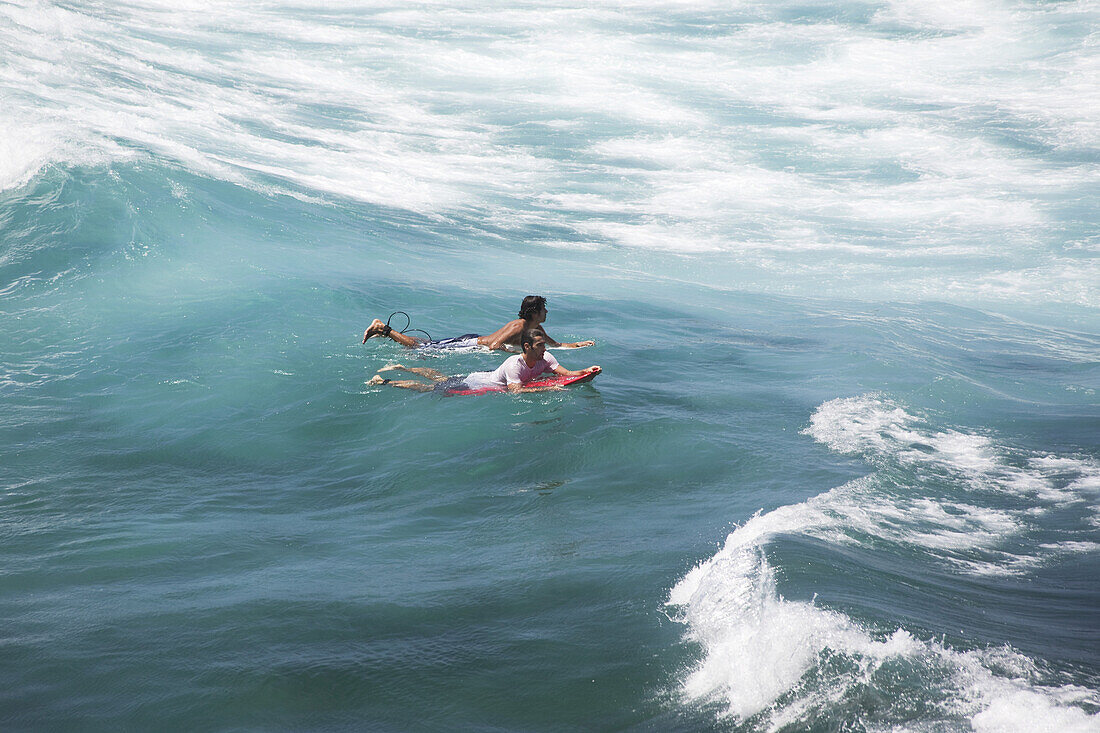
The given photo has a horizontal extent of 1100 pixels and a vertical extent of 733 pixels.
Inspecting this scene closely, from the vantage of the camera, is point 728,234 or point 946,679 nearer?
point 946,679

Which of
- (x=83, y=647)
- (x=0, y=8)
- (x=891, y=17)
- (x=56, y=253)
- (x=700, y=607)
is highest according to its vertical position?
(x=891, y=17)

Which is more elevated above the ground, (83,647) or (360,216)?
(360,216)

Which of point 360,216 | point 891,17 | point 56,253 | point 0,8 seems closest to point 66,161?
point 56,253

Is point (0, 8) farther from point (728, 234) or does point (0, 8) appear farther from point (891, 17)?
point (891, 17)

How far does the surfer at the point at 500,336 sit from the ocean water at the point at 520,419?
0.40 metres

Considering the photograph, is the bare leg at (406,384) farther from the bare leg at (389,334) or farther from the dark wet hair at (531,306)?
the dark wet hair at (531,306)

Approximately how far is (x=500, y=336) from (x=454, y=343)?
0.85 metres

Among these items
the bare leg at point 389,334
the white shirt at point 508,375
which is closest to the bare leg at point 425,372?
the white shirt at point 508,375

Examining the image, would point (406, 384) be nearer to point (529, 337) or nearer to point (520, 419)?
point (529, 337)

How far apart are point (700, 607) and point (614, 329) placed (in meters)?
10.9

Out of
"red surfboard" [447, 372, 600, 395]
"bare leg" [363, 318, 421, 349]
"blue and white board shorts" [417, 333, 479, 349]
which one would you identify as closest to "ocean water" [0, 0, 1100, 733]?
"red surfboard" [447, 372, 600, 395]

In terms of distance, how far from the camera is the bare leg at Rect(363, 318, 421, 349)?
34.1 ft

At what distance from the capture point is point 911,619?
3971 millimetres

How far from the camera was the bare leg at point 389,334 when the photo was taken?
10.4 meters
